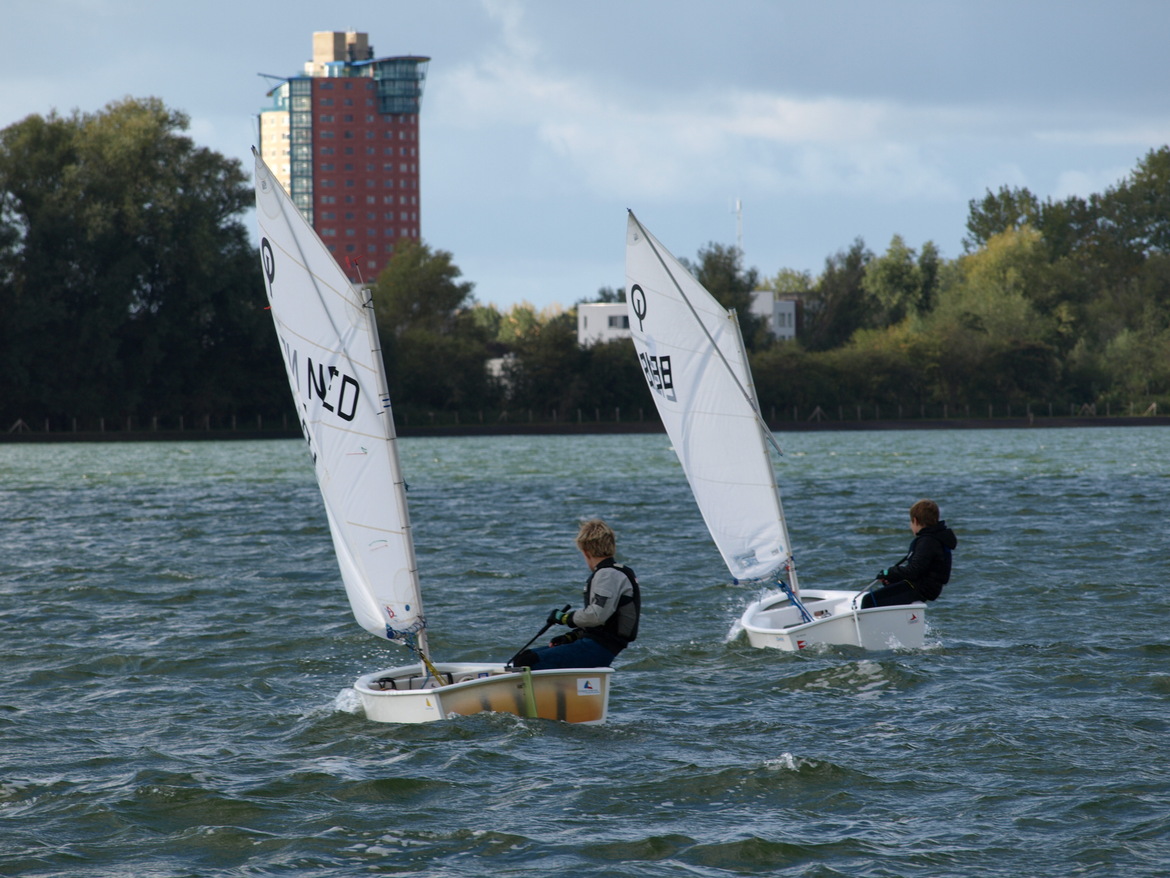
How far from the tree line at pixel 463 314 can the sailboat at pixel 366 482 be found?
70.5 metres

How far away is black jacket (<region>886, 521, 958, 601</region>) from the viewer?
14.1 meters

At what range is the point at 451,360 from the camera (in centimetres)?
9781

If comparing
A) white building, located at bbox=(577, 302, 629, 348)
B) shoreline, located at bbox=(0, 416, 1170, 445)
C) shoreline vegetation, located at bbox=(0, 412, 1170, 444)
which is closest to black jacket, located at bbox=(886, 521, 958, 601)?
shoreline, located at bbox=(0, 416, 1170, 445)

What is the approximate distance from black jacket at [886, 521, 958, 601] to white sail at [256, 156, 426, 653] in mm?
5164

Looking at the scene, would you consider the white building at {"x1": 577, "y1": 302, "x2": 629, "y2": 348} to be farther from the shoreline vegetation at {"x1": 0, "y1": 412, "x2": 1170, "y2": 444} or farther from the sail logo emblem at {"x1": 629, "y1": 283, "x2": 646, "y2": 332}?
the sail logo emblem at {"x1": 629, "y1": 283, "x2": 646, "y2": 332}

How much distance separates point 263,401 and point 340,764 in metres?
79.8

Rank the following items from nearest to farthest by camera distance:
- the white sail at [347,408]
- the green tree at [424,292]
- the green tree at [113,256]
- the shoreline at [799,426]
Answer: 1. the white sail at [347,408]
2. the green tree at [113,256]
3. the shoreline at [799,426]
4. the green tree at [424,292]

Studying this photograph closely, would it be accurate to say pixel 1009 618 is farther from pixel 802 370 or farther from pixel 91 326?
pixel 802 370

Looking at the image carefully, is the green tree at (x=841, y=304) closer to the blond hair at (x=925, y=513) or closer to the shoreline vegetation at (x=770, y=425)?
the shoreline vegetation at (x=770, y=425)

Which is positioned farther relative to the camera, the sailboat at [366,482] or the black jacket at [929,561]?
the black jacket at [929,561]

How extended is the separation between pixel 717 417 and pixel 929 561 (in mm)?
3854

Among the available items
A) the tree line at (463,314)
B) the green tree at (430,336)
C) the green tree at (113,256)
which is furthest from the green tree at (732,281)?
the green tree at (113,256)

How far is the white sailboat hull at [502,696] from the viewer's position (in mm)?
10781

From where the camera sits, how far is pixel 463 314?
115750 millimetres
